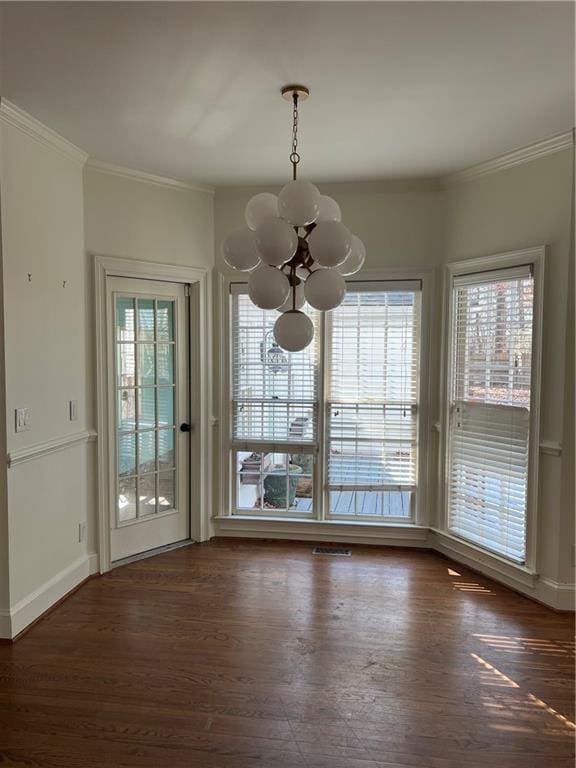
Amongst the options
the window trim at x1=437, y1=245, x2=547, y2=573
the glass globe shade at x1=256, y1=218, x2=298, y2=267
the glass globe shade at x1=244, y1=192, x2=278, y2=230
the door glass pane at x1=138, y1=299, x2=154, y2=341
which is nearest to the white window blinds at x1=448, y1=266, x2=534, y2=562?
the window trim at x1=437, y1=245, x2=547, y2=573

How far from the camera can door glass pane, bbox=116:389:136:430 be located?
12.9 ft

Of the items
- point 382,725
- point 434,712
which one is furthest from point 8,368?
point 434,712

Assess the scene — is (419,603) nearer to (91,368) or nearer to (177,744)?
(177,744)

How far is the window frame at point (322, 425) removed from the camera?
415 cm

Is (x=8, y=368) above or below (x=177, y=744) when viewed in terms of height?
above

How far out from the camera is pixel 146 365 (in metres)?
4.07

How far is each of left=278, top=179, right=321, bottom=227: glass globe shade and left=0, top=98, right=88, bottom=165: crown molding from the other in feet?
5.56

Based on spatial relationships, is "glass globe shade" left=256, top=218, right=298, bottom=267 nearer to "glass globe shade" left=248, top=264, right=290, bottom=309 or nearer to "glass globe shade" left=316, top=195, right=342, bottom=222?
"glass globe shade" left=248, top=264, right=290, bottom=309

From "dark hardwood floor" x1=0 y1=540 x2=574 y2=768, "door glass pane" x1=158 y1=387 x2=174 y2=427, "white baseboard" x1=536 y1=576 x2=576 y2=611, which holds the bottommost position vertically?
"dark hardwood floor" x1=0 y1=540 x2=574 y2=768

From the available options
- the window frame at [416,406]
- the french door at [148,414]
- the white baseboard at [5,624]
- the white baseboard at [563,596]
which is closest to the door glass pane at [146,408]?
the french door at [148,414]

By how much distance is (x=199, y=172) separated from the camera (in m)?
3.88

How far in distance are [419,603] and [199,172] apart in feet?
10.8

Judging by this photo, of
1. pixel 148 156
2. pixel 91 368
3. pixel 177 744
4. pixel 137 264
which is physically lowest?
pixel 177 744

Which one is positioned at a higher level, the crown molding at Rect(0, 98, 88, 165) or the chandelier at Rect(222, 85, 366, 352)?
the crown molding at Rect(0, 98, 88, 165)
